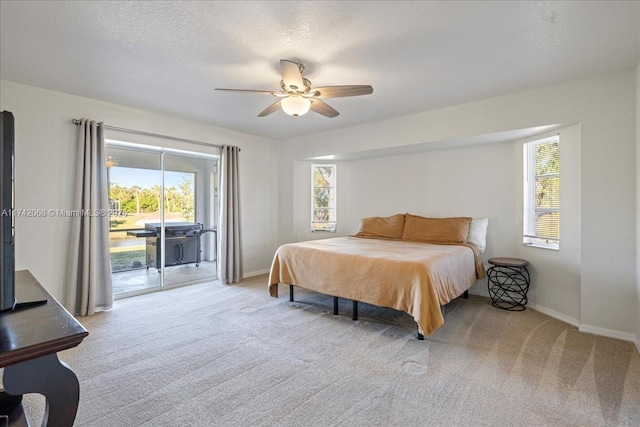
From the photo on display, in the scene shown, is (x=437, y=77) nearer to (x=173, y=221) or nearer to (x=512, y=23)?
(x=512, y=23)

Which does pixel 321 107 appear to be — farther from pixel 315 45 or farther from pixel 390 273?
pixel 390 273

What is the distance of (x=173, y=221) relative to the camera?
4809mm

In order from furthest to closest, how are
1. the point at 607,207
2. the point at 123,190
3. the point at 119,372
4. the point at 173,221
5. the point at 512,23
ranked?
1. the point at 173,221
2. the point at 123,190
3. the point at 607,207
4. the point at 119,372
5. the point at 512,23

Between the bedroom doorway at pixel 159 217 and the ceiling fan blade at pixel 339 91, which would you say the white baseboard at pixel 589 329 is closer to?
the ceiling fan blade at pixel 339 91

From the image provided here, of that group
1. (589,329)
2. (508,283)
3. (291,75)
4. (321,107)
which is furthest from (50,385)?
(508,283)

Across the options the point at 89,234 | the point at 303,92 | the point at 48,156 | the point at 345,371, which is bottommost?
the point at 345,371

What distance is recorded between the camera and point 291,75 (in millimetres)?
2391

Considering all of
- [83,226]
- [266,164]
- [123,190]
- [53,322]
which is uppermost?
[266,164]

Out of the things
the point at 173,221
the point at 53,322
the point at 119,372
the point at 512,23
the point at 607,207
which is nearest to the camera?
the point at 53,322

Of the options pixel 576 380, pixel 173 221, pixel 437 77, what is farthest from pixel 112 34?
pixel 576 380

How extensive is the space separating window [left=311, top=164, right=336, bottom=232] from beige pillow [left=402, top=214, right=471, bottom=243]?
1.65m

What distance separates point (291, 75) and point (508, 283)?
11.9ft

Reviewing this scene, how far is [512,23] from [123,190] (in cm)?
467

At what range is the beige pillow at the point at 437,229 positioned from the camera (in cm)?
405
